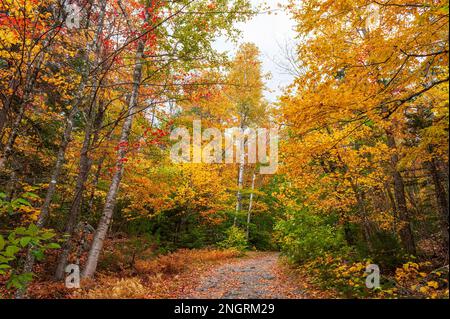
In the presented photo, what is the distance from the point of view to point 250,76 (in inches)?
727

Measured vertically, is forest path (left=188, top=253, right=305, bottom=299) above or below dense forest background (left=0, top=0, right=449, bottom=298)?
below

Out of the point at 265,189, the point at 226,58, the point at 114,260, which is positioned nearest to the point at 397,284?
the point at 226,58

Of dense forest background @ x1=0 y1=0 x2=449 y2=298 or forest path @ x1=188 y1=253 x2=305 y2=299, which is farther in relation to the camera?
forest path @ x1=188 y1=253 x2=305 y2=299

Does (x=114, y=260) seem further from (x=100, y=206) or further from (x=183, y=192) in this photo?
(x=100, y=206)

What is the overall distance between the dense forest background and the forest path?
893mm

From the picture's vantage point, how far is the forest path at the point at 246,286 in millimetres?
7023
